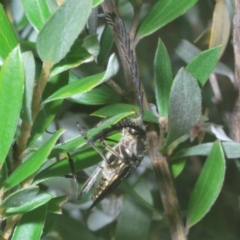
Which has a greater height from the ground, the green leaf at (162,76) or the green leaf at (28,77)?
the green leaf at (28,77)

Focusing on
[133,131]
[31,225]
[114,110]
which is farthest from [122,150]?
[31,225]

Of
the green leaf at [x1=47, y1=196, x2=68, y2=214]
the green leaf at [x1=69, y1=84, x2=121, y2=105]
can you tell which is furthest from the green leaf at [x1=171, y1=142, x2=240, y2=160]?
the green leaf at [x1=47, y1=196, x2=68, y2=214]

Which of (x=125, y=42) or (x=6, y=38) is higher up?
(x=6, y=38)

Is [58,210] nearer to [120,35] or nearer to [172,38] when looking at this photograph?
[120,35]

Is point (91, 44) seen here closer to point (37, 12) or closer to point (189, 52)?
point (37, 12)

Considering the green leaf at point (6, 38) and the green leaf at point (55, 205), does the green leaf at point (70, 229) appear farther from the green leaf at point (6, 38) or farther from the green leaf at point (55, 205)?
the green leaf at point (6, 38)

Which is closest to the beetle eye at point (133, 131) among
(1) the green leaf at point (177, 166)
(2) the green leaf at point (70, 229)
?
(1) the green leaf at point (177, 166)

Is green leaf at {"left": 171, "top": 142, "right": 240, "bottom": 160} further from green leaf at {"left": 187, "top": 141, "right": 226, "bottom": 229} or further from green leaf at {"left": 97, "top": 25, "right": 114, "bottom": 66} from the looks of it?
green leaf at {"left": 97, "top": 25, "right": 114, "bottom": 66}
